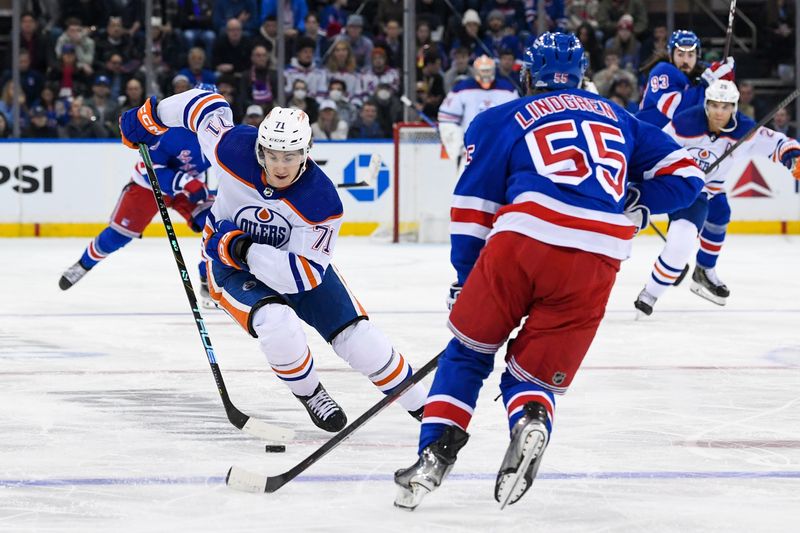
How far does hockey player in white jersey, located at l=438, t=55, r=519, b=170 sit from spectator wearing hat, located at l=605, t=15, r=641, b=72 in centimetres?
143

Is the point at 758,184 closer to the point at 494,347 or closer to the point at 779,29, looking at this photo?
the point at 779,29

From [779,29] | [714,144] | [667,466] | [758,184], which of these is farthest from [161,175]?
[779,29]

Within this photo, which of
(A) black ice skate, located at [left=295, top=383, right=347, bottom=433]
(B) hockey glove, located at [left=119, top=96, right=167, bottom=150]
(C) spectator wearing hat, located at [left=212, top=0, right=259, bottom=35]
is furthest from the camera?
(C) spectator wearing hat, located at [left=212, top=0, right=259, bottom=35]

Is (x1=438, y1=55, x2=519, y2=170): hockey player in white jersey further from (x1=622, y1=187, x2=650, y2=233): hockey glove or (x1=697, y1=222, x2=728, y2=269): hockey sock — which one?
(x1=622, y1=187, x2=650, y2=233): hockey glove

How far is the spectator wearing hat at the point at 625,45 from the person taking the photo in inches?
406

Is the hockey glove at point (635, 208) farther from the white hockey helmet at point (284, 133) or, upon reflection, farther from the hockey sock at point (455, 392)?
the white hockey helmet at point (284, 133)

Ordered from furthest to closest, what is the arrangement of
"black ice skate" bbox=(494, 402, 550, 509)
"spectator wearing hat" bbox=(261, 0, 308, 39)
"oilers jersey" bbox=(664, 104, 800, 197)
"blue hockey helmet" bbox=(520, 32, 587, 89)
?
"spectator wearing hat" bbox=(261, 0, 308, 39), "oilers jersey" bbox=(664, 104, 800, 197), "blue hockey helmet" bbox=(520, 32, 587, 89), "black ice skate" bbox=(494, 402, 550, 509)

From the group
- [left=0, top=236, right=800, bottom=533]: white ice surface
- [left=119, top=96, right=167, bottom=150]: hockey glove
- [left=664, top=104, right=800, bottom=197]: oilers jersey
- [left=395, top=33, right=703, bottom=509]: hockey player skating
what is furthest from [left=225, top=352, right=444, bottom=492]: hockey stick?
[left=664, top=104, right=800, bottom=197]: oilers jersey

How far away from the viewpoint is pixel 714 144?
20.5 ft

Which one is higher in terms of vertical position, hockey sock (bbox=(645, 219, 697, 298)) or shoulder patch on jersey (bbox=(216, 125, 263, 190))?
shoulder patch on jersey (bbox=(216, 125, 263, 190))

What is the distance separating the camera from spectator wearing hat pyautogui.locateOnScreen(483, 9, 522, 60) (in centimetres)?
1031

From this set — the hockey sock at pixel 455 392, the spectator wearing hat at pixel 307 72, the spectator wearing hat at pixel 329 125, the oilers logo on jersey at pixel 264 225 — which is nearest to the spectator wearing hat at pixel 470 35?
the spectator wearing hat at pixel 307 72

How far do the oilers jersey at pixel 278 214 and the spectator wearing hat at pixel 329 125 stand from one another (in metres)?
6.13

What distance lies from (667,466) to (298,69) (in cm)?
720
